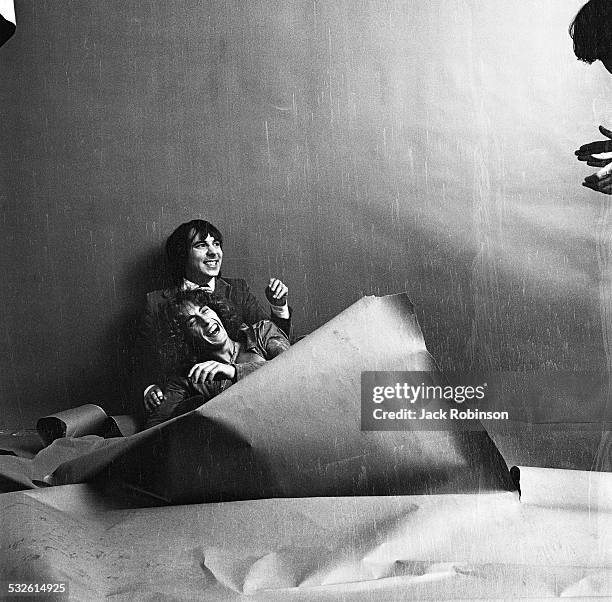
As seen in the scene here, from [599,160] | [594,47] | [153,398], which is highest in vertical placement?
[594,47]

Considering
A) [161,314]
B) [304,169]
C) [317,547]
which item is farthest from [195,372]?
[317,547]

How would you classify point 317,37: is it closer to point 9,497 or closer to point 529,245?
point 529,245

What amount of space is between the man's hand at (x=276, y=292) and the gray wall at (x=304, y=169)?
2 centimetres

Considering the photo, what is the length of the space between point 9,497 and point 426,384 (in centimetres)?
45

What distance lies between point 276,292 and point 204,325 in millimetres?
138

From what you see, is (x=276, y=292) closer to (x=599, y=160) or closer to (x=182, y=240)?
(x=182, y=240)

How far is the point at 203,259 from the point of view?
131 centimetres

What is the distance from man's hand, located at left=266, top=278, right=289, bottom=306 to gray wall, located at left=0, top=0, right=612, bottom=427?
0.02 m

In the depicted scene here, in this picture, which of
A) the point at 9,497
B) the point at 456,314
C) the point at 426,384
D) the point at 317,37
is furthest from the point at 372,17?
the point at 9,497

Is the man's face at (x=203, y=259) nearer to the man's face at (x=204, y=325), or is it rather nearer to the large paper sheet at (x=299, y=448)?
the man's face at (x=204, y=325)

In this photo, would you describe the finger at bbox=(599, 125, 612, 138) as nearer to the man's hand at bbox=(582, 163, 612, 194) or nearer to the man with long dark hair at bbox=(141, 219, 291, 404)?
the man's hand at bbox=(582, 163, 612, 194)

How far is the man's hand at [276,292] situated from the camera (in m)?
1.31

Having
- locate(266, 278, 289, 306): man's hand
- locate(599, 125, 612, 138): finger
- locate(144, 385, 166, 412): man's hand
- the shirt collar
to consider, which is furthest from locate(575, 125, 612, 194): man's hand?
locate(144, 385, 166, 412): man's hand

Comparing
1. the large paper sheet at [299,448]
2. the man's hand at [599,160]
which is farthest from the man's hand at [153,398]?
the man's hand at [599,160]
